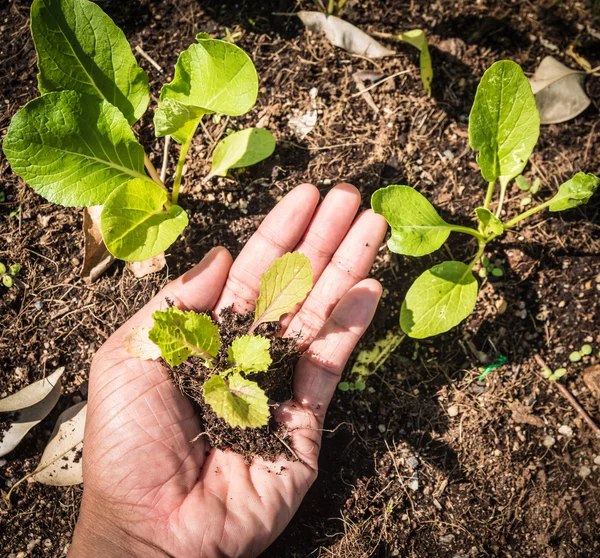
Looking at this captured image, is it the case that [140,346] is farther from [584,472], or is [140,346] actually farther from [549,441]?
[584,472]

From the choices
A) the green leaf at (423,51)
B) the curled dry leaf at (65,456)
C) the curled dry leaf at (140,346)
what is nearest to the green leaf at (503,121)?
the green leaf at (423,51)

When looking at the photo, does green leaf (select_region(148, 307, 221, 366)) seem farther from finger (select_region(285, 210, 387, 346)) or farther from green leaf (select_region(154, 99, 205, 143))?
green leaf (select_region(154, 99, 205, 143))

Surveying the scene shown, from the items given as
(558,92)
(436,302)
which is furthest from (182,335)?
(558,92)

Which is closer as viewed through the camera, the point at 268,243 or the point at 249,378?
the point at 249,378

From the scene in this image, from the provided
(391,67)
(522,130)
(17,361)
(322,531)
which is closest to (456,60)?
(391,67)

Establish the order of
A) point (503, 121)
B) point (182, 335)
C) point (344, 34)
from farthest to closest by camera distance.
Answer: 1. point (344, 34)
2. point (503, 121)
3. point (182, 335)

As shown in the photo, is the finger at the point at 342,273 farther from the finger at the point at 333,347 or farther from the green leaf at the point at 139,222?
the green leaf at the point at 139,222

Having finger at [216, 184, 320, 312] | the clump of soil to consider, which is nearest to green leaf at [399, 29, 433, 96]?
finger at [216, 184, 320, 312]
